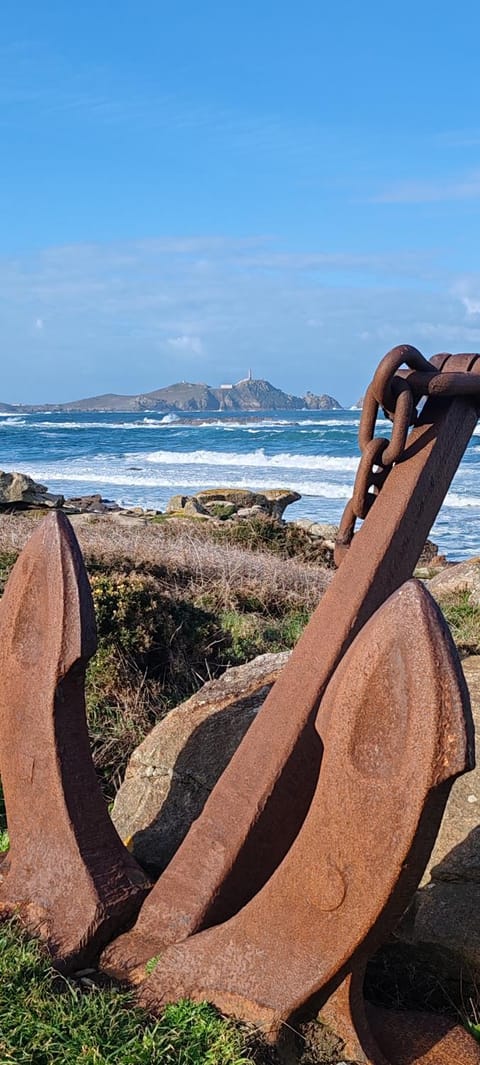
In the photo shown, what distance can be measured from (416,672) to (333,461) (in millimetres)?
30296

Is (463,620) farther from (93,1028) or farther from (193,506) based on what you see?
(193,506)

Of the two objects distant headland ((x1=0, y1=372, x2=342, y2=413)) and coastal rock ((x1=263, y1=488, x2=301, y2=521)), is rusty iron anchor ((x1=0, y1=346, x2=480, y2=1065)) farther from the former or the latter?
distant headland ((x1=0, y1=372, x2=342, y2=413))

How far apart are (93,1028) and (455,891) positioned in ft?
4.18

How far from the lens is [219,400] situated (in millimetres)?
94438

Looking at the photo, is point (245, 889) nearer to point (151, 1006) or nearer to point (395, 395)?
Result: point (151, 1006)

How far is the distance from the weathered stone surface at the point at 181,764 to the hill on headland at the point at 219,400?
87583 millimetres

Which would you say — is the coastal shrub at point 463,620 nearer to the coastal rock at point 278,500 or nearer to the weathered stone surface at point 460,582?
the weathered stone surface at point 460,582

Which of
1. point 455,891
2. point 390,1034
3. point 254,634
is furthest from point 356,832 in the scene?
point 254,634

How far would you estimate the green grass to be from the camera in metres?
2.08

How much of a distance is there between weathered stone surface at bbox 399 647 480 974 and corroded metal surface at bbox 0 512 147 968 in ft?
2.81

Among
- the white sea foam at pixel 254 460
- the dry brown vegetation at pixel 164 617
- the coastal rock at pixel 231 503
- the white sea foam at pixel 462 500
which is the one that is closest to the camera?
the dry brown vegetation at pixel 164 617

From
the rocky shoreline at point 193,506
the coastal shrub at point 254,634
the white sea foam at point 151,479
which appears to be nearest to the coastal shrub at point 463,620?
the coastal shrub at point 254,634

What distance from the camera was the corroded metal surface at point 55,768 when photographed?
8.14ft

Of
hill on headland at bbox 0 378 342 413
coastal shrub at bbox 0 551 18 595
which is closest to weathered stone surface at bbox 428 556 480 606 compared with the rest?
coastal shrub at bbox 0 551 18 595
